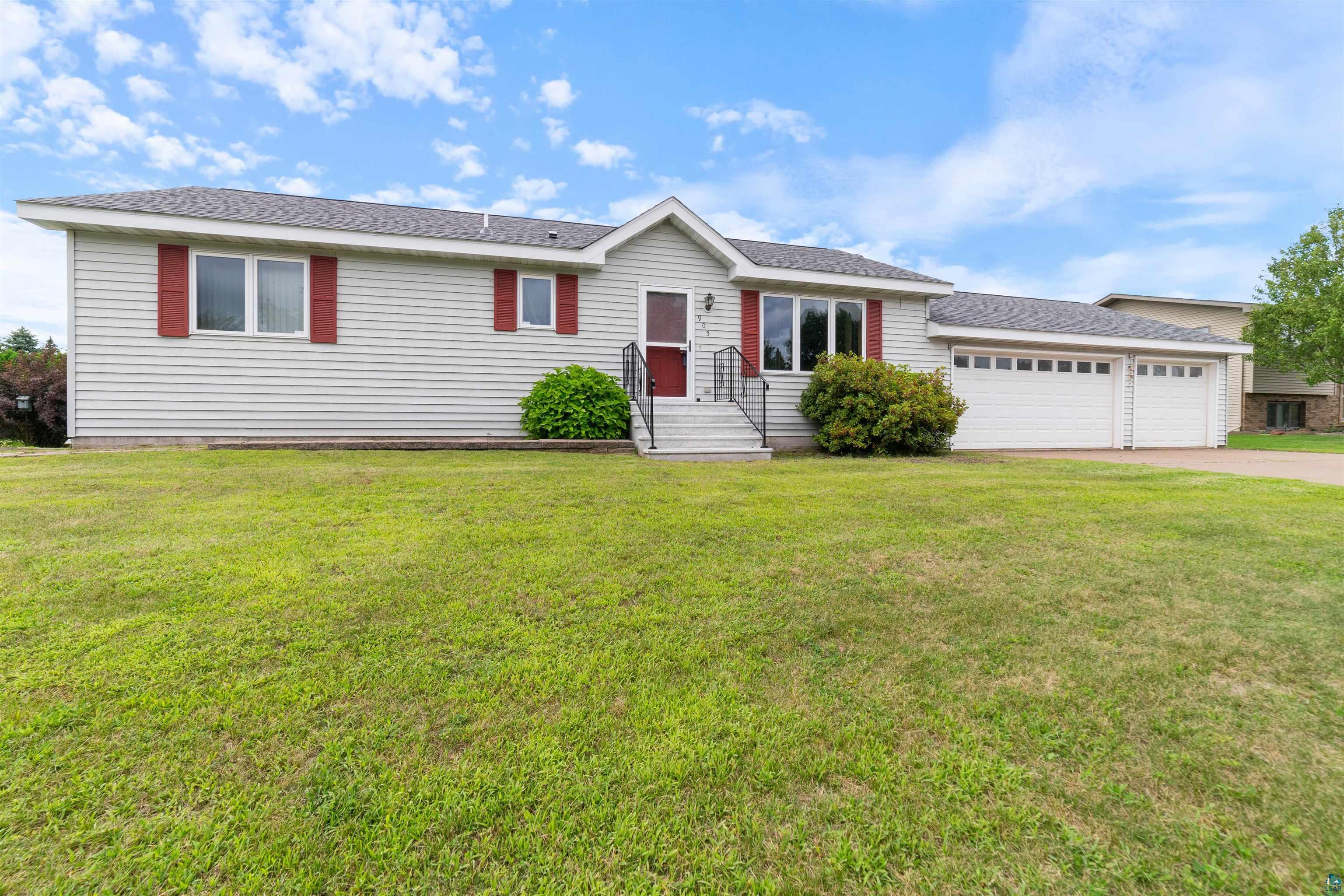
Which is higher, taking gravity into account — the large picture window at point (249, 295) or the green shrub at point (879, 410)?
the large picture window at point (249, 295)

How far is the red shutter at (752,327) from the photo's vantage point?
34.4 feet

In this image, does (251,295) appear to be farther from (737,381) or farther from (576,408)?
(737,381)

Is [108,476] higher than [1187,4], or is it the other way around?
[1187,4]

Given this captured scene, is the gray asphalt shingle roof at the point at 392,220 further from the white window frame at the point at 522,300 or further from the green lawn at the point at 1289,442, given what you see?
the green lawn at the point at 1289,442

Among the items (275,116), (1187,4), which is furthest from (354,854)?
(275,116)

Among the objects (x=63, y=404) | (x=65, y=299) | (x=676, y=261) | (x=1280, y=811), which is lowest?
(x=1280, y=811)

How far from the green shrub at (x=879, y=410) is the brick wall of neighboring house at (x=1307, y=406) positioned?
70.5ft

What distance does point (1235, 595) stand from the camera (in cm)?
294

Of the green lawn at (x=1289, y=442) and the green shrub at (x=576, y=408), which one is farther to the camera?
the green lawn at (x=1289, y=442)

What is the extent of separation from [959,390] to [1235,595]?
31.4 feet

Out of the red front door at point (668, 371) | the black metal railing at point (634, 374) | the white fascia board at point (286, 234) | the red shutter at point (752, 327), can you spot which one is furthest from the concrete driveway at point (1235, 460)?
the white fascia board at point (286, 234)

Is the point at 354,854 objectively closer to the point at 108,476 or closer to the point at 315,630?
the point at 315,630

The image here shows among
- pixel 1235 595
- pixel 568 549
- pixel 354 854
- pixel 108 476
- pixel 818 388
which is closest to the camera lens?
pixel 354 854

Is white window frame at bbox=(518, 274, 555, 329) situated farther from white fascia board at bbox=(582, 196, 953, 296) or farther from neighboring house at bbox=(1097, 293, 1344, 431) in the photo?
neighboring house at bbox=(1097, 293, 1344, 431)
